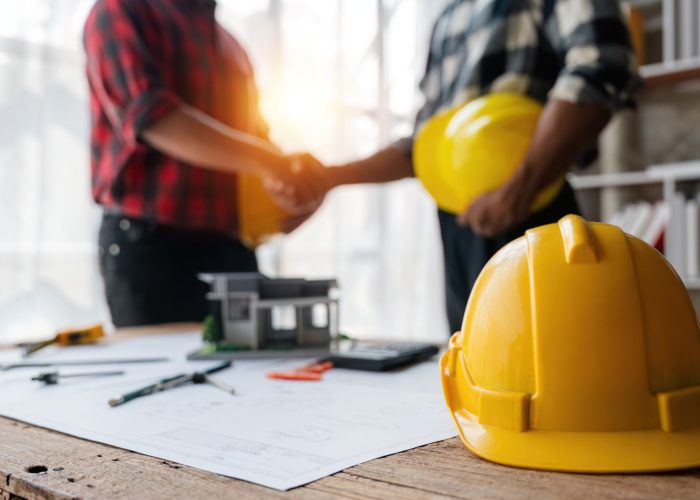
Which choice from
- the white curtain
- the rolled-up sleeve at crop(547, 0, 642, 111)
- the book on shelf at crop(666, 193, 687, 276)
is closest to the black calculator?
the rolled-up sleeve at crop(547, 0, 642, 111)

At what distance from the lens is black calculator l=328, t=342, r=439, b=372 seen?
89 centimetres

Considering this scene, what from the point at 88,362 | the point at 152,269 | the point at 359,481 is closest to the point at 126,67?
Result: the point at 152,269

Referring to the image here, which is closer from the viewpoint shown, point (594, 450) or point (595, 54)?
point (594, 450)

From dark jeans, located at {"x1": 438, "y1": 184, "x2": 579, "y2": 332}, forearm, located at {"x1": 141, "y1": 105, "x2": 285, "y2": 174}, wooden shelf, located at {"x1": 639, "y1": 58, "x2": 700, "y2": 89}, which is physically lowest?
dark jeans, located at {"x1": 438, "y1": 184, "x2": 579, "y2": 332}

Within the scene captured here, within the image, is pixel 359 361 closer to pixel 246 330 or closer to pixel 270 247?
pixel 246 330

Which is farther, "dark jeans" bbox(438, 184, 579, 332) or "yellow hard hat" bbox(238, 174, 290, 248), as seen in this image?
"yellow hard hat" bbox(238, 174, 290, 248)

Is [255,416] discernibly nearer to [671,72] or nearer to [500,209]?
[500,209]

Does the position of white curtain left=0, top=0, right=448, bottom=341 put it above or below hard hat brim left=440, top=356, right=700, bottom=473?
above

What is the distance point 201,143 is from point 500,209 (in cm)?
63

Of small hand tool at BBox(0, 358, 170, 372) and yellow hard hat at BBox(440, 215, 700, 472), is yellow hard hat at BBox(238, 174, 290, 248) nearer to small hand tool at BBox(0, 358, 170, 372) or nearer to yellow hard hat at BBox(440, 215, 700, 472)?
small hand tool at BBox(0, 358, 170, 372)

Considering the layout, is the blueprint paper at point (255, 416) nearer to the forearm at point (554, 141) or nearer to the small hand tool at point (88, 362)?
the small hand tool at point (88, 362)

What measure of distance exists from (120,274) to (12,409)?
742 millimetres

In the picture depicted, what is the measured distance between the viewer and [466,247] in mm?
1408

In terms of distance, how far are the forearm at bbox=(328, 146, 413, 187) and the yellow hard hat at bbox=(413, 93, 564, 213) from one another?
262 millimetres
